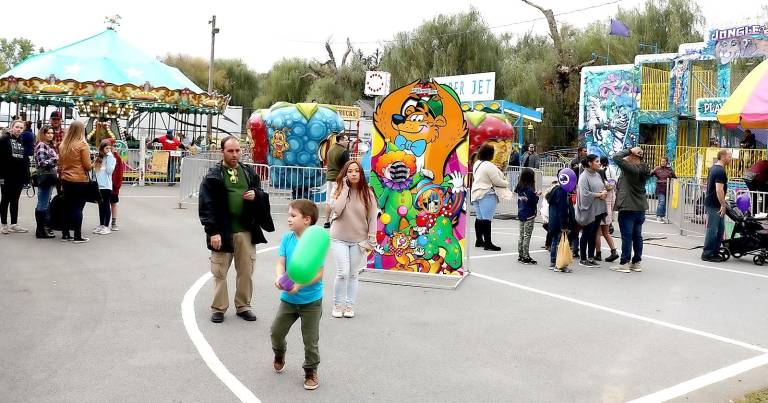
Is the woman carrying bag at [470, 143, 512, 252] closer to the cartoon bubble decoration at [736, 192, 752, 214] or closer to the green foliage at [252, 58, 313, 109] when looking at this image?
the cartoon bubble decoration at [736, 192, 752, 214]

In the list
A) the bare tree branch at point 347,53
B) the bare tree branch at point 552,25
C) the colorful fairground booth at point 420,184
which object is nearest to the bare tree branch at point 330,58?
the bare tree branch at point 347,53

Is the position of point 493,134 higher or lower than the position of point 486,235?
higher

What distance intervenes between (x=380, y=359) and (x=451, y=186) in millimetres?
3779

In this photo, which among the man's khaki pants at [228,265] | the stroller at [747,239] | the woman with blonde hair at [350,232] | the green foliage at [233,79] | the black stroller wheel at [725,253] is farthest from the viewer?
the green foliage at [233,79]

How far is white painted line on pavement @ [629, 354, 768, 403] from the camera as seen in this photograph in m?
5.30

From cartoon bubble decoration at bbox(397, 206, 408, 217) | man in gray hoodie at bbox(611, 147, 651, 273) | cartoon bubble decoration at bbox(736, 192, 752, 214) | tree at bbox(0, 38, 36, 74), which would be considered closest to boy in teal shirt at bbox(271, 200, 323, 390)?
cartoon bubble decoration at bbox(397, 206, 408, 217)

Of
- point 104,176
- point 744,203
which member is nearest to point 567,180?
point 744,203

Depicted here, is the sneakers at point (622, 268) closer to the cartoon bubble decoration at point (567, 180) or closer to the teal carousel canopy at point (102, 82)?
the cartoon bubble decoration at point (567, 180)

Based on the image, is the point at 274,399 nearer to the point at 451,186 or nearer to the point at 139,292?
the point at 139,292

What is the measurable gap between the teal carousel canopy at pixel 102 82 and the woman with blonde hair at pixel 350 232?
19.6 metres

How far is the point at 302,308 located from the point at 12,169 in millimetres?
7802

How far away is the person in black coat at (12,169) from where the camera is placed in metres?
11.2

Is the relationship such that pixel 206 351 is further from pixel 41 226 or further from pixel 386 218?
pixel 41 226

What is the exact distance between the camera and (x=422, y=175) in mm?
9445
